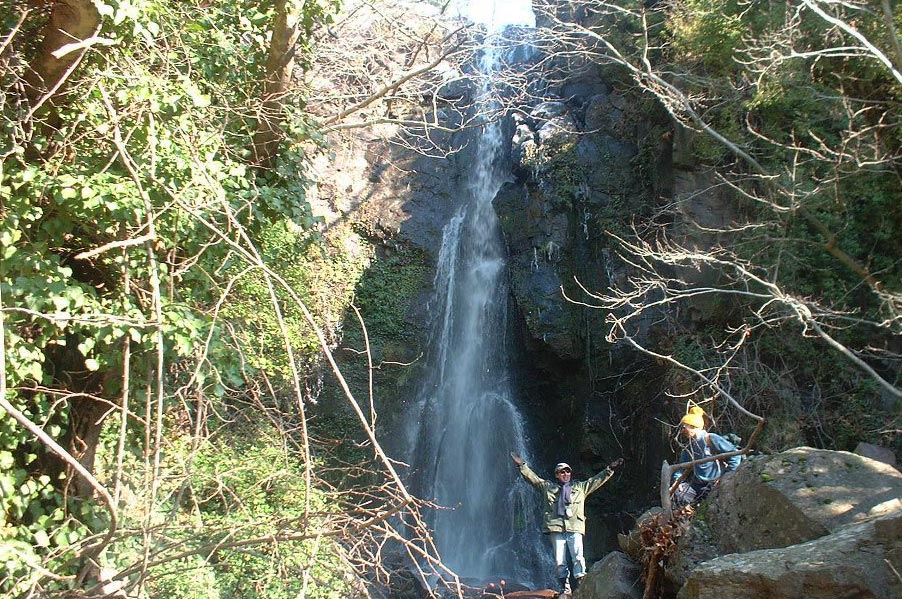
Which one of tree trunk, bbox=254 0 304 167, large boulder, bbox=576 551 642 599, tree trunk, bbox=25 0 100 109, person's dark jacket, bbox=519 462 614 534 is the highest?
tree trunk, bbox=254 0 304 167

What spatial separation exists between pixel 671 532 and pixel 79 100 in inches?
218

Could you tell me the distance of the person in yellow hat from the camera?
229 inches

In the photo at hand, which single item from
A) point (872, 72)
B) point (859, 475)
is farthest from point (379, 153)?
point (859, 475)

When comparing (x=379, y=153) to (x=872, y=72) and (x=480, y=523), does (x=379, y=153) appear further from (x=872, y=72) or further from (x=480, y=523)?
(x=872, y=72)

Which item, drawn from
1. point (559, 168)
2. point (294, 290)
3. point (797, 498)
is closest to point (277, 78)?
point (294, 290)

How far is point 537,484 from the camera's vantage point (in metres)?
6.62

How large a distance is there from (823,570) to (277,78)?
18.9 feet

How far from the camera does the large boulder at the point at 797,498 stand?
4449 millimetres

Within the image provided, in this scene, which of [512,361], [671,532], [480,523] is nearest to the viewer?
[671,532]

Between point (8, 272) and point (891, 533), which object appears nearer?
point (891, 533)

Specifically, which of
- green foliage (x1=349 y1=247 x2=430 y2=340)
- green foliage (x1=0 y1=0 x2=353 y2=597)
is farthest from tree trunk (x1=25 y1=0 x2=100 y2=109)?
green foliage (x1=349 y1=247 x2=430 y2=340)

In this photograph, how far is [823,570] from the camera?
142 inches

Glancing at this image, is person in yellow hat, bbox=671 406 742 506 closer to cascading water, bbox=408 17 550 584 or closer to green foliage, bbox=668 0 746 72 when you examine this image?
cascading water, bbox=408 17 550 584

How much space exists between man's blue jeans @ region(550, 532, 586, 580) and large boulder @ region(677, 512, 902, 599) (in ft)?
7.95
